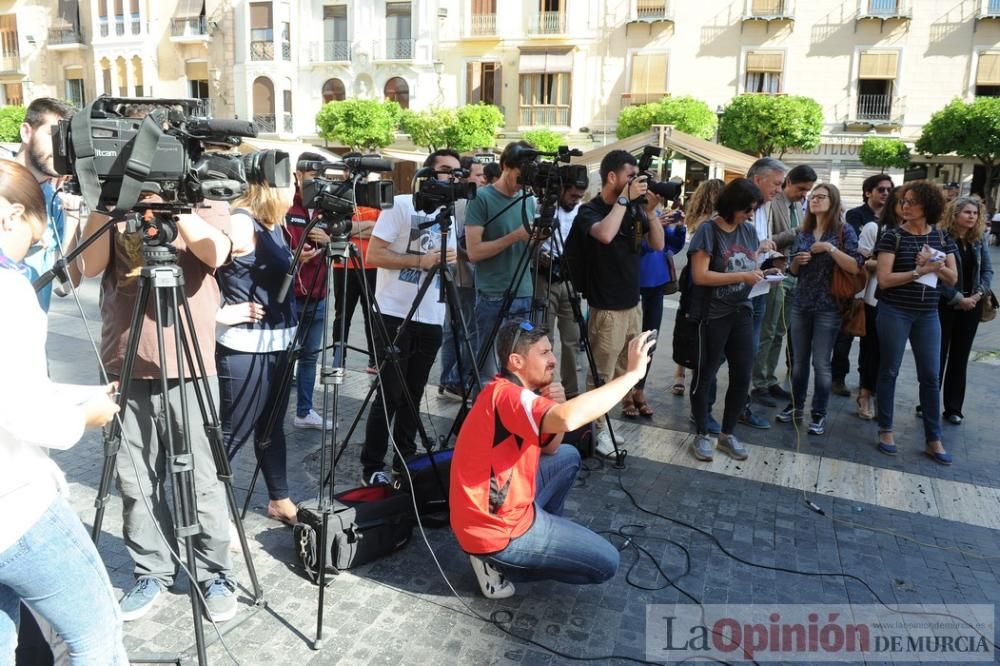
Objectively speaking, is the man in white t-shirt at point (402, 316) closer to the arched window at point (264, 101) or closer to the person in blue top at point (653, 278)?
the person in blue top at point (653, 278)

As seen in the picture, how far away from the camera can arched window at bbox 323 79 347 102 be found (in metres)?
32.4

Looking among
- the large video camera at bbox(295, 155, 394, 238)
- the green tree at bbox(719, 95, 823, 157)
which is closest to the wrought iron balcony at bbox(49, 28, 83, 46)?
the green tree at bbox(719, 95, 823, 157)

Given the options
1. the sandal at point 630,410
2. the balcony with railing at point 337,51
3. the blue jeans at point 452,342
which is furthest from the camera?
the balcony with railing at point 337,51

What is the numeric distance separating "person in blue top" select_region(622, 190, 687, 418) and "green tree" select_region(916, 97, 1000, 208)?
848 inches

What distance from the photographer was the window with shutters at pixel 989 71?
25750mm

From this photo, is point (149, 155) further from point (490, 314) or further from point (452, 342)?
point (452, 342)

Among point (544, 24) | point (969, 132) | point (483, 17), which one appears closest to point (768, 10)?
point (544, 24)

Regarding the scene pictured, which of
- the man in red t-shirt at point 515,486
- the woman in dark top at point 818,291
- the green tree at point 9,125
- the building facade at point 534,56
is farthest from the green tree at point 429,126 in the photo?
the man in red t-shirt at point 515,486

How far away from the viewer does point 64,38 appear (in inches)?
1401

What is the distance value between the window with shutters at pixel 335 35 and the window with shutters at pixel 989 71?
24.1m

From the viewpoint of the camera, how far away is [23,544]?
66.5 inches

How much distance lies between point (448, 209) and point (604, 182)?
135cm

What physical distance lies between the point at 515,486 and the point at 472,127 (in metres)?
26.0

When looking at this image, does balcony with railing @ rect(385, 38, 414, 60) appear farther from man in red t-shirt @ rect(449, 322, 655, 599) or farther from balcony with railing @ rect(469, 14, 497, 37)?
man in red t-shirt @ rect(449, 322, 655, 599)
